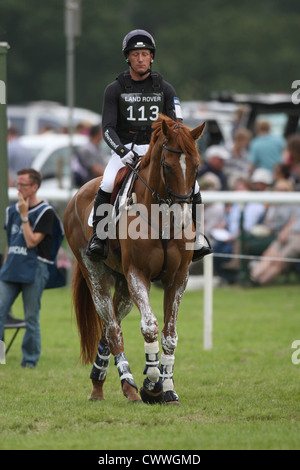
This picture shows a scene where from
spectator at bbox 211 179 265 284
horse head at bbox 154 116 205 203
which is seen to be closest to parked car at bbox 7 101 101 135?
spectator at bbox 211 179 265 284

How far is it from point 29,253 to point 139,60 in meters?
2.97

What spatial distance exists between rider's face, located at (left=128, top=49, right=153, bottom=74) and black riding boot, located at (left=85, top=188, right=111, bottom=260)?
1090mm

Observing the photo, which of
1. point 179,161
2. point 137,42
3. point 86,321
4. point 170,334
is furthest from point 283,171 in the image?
point 179,161

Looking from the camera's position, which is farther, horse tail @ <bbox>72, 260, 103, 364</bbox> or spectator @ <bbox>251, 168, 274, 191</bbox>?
spectator @ <bbox>251, 168, 274, 191</bbox>

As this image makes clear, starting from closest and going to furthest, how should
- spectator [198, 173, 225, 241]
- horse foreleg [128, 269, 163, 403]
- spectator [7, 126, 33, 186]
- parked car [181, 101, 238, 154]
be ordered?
horse foreleg [128, 269, 163, 403] → spectator [198, 173, 225, 241] → spectator [7, 126, 33, 186] → parked car [181, 101, 238, 154]

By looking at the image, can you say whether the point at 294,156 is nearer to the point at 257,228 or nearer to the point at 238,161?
the point at 257,228

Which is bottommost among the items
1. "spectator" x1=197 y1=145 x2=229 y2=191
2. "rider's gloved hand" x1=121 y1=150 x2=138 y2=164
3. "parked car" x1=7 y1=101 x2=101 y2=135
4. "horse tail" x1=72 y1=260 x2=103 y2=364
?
"horse tail" x1=72 y1=260 x2=103 y2=364

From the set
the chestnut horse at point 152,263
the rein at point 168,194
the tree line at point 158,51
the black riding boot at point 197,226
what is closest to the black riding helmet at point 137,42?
the chestnut horse at point 152,263

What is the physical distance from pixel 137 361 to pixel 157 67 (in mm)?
33325

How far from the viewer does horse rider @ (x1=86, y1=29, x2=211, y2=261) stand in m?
8.28

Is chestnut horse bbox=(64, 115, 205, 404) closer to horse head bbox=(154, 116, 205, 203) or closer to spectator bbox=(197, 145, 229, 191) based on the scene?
horse head bbox=(154, 116, 205, 203)

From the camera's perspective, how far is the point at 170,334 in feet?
26.1

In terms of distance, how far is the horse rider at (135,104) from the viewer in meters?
8.28
